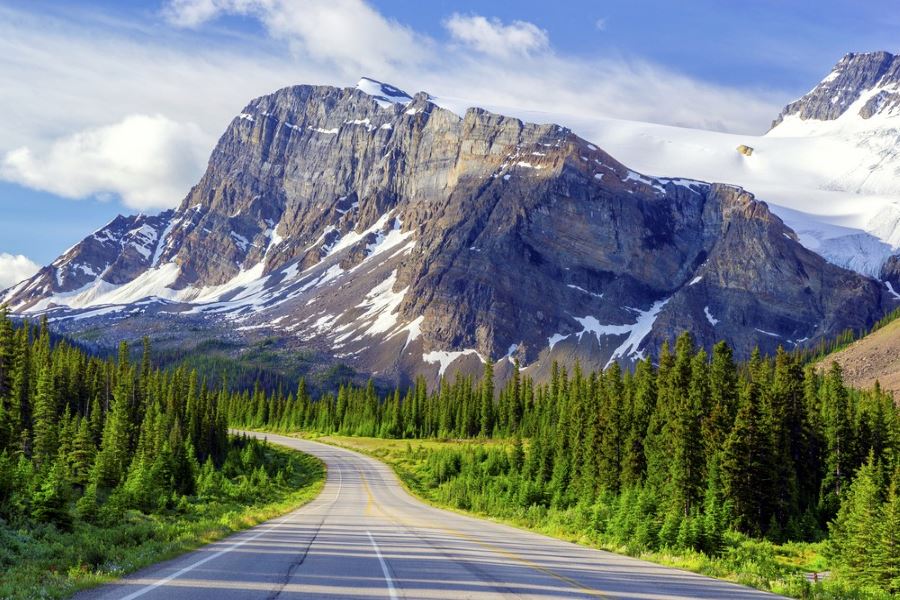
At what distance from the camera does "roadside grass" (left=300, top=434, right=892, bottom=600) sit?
2073 cm

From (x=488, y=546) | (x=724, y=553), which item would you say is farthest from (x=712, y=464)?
(x=488, y=546)

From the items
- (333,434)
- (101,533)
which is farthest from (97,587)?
(333,434)

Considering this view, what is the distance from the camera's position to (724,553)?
3425cm

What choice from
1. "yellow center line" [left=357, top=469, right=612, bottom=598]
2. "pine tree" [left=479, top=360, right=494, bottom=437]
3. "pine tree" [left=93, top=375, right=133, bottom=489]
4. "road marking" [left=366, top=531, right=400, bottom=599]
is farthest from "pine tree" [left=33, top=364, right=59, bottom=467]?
"pine tree" [left=479, top=360, right=494, bottom=437]

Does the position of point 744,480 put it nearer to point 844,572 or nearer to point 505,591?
point 844,572

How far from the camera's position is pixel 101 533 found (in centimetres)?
2486

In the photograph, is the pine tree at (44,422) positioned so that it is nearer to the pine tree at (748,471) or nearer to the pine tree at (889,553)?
the pine tree at (748,471)

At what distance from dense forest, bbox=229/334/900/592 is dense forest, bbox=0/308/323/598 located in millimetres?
18521

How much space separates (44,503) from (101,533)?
3438 mm

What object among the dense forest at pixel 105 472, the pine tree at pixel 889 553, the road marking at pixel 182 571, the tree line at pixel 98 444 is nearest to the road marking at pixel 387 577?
the road marking at pixel 182 571

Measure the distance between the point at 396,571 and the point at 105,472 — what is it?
46.2 metres

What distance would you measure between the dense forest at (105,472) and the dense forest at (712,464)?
60.8ft

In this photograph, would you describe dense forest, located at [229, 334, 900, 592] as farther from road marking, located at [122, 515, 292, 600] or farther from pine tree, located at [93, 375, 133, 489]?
pine tree, located at [93, 375, 133, 489]

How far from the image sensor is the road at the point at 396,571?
49.1 feet
